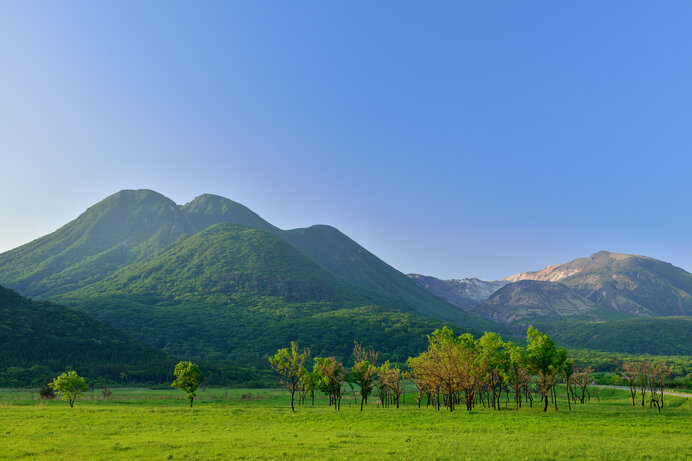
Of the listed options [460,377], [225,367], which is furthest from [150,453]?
[225,367]

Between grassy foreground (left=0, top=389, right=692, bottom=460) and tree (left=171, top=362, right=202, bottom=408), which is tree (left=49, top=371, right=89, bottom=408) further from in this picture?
tree (left=171, top=362, right=202, bottom=408)

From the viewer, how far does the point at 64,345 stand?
166 meters

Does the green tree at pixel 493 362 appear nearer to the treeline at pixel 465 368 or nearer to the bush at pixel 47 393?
the treeline at pixel 465 368

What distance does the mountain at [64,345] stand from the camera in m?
151

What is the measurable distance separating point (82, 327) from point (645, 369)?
20956 centimetres

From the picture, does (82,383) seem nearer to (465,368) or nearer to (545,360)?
(465,368)

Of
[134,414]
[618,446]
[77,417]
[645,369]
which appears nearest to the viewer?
[618,446]

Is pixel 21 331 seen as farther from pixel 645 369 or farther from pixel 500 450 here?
pixel 645 369

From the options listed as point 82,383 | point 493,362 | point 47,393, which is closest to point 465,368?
point 493,362

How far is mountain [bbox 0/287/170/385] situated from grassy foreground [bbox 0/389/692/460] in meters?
94.3

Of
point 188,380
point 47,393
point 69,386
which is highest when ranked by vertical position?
point 188,380

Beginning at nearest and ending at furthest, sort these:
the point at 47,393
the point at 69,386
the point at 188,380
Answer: the point at 69,386, the point at 188,380, the point at 47,393

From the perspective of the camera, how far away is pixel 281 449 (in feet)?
121

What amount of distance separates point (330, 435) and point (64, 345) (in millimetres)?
166164
